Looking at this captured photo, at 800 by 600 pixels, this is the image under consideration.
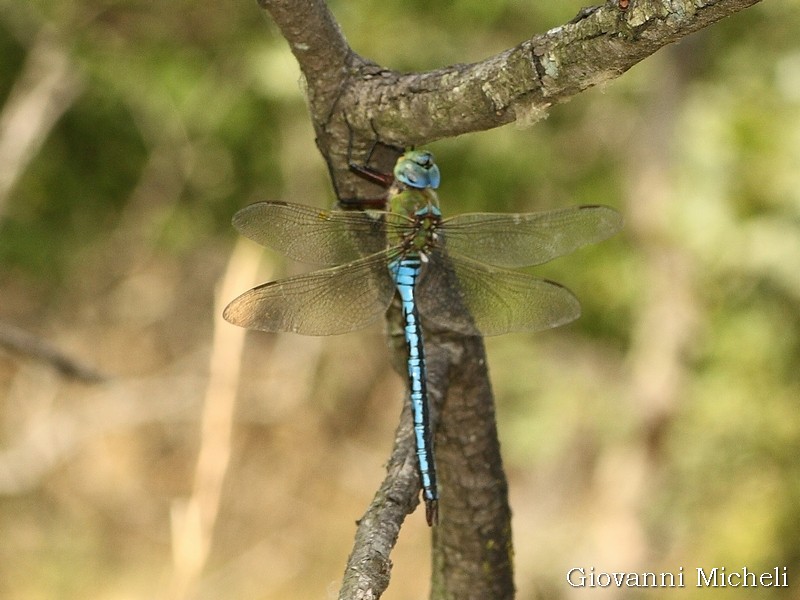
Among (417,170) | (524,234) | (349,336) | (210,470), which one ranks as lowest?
(210,470)

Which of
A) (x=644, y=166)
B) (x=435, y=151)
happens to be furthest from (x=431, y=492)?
(x=435, y=151)

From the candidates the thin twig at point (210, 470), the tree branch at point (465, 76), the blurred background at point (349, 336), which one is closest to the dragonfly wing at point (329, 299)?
the thin twig at point (210, 470)

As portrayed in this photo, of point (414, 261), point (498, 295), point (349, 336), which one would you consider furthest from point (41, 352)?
point (349, 336)

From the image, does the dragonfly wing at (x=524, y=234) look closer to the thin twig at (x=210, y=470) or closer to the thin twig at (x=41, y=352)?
the thin twig at (x=210, y=470)

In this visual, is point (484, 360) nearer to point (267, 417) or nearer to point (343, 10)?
point (343, 10)

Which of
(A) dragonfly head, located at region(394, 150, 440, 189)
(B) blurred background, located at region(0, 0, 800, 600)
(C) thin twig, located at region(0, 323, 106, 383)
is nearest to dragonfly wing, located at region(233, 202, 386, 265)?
(A) dragonfly head, located at region(394, 150, 440, 189)

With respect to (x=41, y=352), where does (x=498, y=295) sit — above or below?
above

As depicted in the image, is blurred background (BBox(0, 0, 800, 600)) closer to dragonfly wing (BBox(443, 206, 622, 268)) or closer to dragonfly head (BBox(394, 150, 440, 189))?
dragonfly wing (BBox(443, 206, 622, 268))

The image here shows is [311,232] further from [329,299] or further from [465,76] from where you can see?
[465,76]
